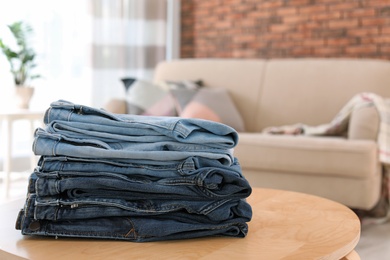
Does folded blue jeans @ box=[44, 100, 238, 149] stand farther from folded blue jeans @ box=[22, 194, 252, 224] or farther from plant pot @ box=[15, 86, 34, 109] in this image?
plant pot @ box=[15, 86, 34, 109]

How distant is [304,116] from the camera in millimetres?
3527

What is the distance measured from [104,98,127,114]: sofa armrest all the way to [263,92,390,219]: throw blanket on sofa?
91 cm

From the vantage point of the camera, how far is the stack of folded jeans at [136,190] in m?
1.03

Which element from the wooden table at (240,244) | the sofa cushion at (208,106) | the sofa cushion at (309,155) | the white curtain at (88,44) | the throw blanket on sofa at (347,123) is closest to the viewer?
the wooden table at (240,244)

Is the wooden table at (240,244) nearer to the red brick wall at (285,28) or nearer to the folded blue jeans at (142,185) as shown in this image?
the folded blue jeans at (142,185)

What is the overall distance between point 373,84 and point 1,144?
8.35ft

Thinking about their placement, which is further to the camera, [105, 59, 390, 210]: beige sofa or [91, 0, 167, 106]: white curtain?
[91, 0, 167, 106]: white curtain

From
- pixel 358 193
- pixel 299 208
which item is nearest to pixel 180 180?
pixel 299 208

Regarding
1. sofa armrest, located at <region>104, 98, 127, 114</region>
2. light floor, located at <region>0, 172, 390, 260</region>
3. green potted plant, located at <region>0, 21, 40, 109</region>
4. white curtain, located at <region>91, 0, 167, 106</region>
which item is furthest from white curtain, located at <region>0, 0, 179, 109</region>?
light floor, located at <region>0, 172, 390, 260</region>

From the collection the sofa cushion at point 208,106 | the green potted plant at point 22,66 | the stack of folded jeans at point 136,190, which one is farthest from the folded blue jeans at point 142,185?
the green potted plant at point 22,66

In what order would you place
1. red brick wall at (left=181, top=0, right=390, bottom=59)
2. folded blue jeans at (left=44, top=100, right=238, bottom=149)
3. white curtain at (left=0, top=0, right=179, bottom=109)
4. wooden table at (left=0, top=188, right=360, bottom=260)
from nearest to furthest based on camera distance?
wooden table at (left=0, top=188, right=360, bottom=260)
folded blue jeans at (left=44, top=100, right=238, bottom=149)
red brick wall at (left=181, top=0, right=390, bottom=59)
white curtain at (left=0, top=0, right=179, bottom=109)

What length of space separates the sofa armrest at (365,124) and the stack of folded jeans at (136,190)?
1.99m

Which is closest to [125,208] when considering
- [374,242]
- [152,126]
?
[152,126]

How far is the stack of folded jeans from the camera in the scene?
1.03 metres
